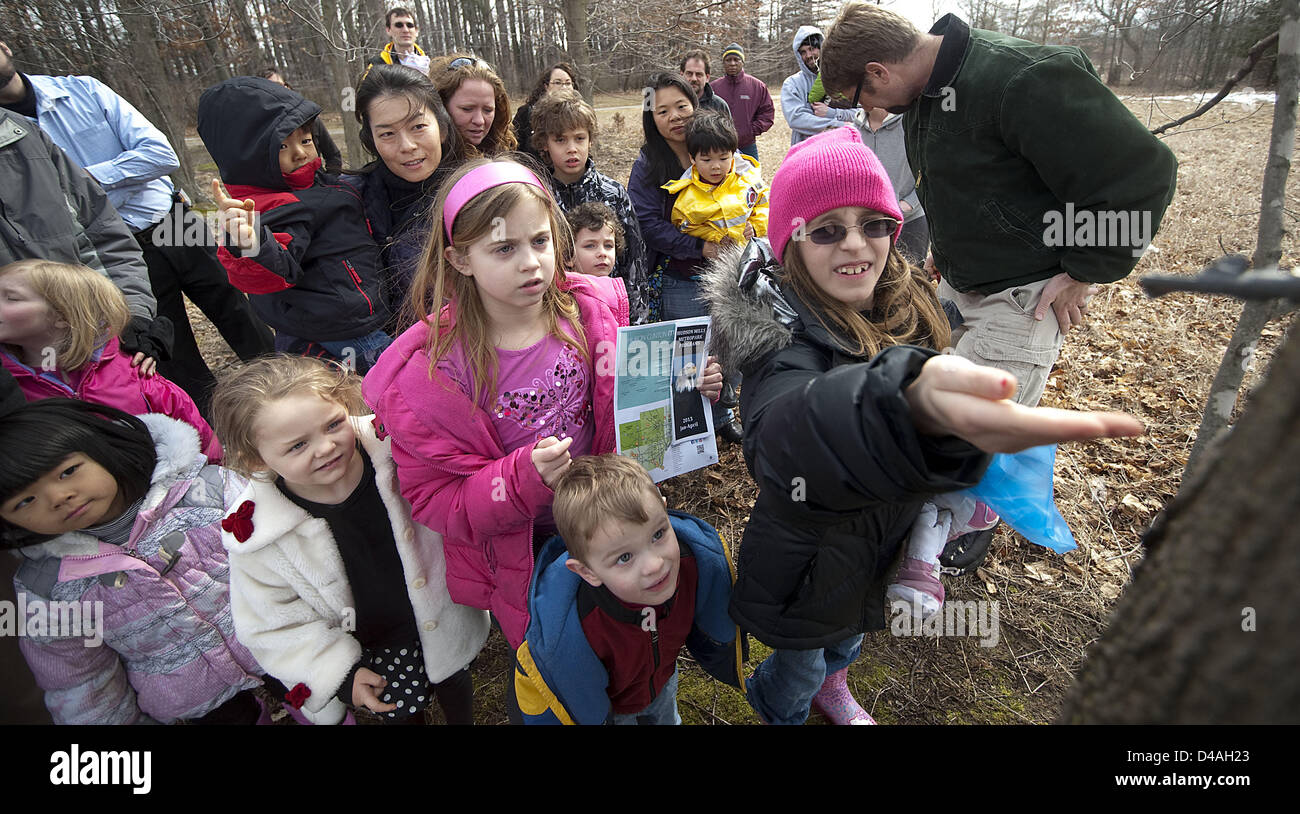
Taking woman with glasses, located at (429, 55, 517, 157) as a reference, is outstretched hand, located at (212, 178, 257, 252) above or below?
below

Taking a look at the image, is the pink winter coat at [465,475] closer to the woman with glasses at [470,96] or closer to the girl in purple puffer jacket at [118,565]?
the girl in purple puffer jacket at [118,565]

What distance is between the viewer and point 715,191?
3.83 m

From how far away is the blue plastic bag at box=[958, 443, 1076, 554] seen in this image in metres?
1.49

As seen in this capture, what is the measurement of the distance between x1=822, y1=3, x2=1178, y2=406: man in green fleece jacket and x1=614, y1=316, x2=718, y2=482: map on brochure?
1.22 metres

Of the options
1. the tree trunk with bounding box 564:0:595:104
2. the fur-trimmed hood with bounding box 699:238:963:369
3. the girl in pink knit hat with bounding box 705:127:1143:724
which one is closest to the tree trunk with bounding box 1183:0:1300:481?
the girl in pink knit hat with bounding box 705:127:1143:724

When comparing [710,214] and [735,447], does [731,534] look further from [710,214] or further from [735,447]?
[710,214]

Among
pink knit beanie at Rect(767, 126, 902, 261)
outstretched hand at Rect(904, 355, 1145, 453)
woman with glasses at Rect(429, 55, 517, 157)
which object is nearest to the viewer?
outstretched hand at Rect(904, 355, 1145, 453)

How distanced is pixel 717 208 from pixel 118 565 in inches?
131

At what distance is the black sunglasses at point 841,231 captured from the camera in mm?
1626

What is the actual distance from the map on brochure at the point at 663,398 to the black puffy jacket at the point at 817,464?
1.05ft

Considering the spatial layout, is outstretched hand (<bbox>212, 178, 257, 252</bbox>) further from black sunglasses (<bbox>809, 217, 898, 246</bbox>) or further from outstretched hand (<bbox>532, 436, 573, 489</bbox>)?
black sunglasses (<bbox>809, 217, 898, 246</bbox>)

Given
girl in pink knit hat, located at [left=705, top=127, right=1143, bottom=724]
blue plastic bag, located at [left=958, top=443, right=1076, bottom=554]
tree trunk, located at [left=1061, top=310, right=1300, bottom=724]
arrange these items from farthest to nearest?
blue plastic bag, located at [left=958, top=443, right=1076, bottom=554] < girl in pink knit hat, located at [left=705, top=127, right=1143, bottom=724] < tree trunk, located at [left=1061, top=310, right=1300, bottom=724]

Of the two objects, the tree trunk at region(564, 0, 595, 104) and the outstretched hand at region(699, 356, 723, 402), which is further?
the tree trunk at region(564, 0, 595, 104)

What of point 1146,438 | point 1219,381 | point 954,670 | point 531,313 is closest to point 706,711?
point 954,670
